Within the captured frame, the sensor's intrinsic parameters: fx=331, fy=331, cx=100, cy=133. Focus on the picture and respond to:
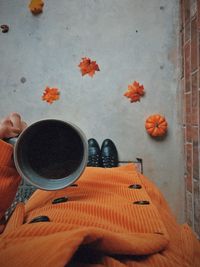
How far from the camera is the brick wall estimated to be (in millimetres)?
1807

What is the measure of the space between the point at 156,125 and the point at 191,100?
31cm

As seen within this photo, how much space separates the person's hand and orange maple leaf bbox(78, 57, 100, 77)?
1.47 metres

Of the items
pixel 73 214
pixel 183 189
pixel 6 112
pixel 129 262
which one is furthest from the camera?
pixel 6 112

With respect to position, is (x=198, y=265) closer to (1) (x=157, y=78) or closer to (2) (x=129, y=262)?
(2) (x=129, y=262)

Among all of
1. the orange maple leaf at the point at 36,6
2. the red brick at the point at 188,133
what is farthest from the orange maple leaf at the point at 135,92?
the orange maple leaf at the point at 36,6

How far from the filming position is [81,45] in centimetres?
225

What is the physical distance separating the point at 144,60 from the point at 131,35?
19 cm

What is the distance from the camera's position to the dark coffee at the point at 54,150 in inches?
30.0

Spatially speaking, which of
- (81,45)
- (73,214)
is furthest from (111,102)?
(73,214)

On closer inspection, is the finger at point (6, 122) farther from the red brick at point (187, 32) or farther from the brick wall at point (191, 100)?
the red brick at point (187, 32)

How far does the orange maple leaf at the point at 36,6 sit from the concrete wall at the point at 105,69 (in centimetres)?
4

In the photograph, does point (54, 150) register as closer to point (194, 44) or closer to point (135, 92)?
point (194, 44)

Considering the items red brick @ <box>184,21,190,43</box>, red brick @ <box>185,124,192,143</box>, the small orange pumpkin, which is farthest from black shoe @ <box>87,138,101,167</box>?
red brick @ <box>184,21,190,43</box>

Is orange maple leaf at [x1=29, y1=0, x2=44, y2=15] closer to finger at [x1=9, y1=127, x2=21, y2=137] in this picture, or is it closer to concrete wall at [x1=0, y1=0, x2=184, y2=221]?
concrete wall at [x1=0, y1=0, x2=184, y2=221]
